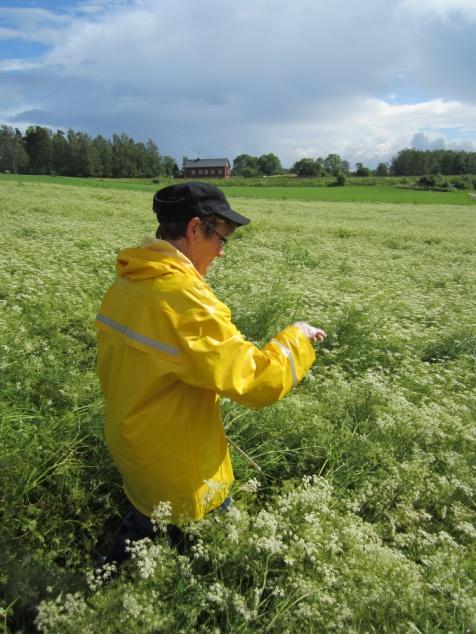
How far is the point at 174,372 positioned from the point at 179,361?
0.05 metres

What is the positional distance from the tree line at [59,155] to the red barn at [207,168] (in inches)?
807

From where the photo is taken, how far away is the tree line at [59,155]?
312ft

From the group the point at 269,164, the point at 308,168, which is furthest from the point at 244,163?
the point at 308,168

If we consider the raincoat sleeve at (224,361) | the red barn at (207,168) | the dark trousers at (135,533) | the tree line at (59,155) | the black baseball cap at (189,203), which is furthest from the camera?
the red barn at (207,168)

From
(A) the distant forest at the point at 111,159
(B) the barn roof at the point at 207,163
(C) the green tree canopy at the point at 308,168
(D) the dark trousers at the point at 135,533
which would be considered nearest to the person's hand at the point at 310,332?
(D) the dark trousers at the point at 135,533

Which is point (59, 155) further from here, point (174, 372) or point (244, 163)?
point (174, 372)

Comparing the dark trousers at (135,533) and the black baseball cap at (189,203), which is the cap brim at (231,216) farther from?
the dark trousers at (135,533)

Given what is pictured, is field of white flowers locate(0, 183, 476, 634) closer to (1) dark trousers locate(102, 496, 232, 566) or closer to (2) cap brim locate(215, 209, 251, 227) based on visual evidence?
(1) dark trousers locate(102, 496, 232, 566)

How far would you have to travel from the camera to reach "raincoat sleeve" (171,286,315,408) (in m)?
1.75

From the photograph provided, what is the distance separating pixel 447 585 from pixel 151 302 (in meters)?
1.96

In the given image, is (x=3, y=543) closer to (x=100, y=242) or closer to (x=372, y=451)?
(x=372, y=451)

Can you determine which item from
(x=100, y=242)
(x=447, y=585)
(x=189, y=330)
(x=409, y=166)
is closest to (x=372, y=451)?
(x=447, y=585)

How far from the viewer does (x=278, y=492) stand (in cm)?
312

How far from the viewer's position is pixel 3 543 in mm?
2375
